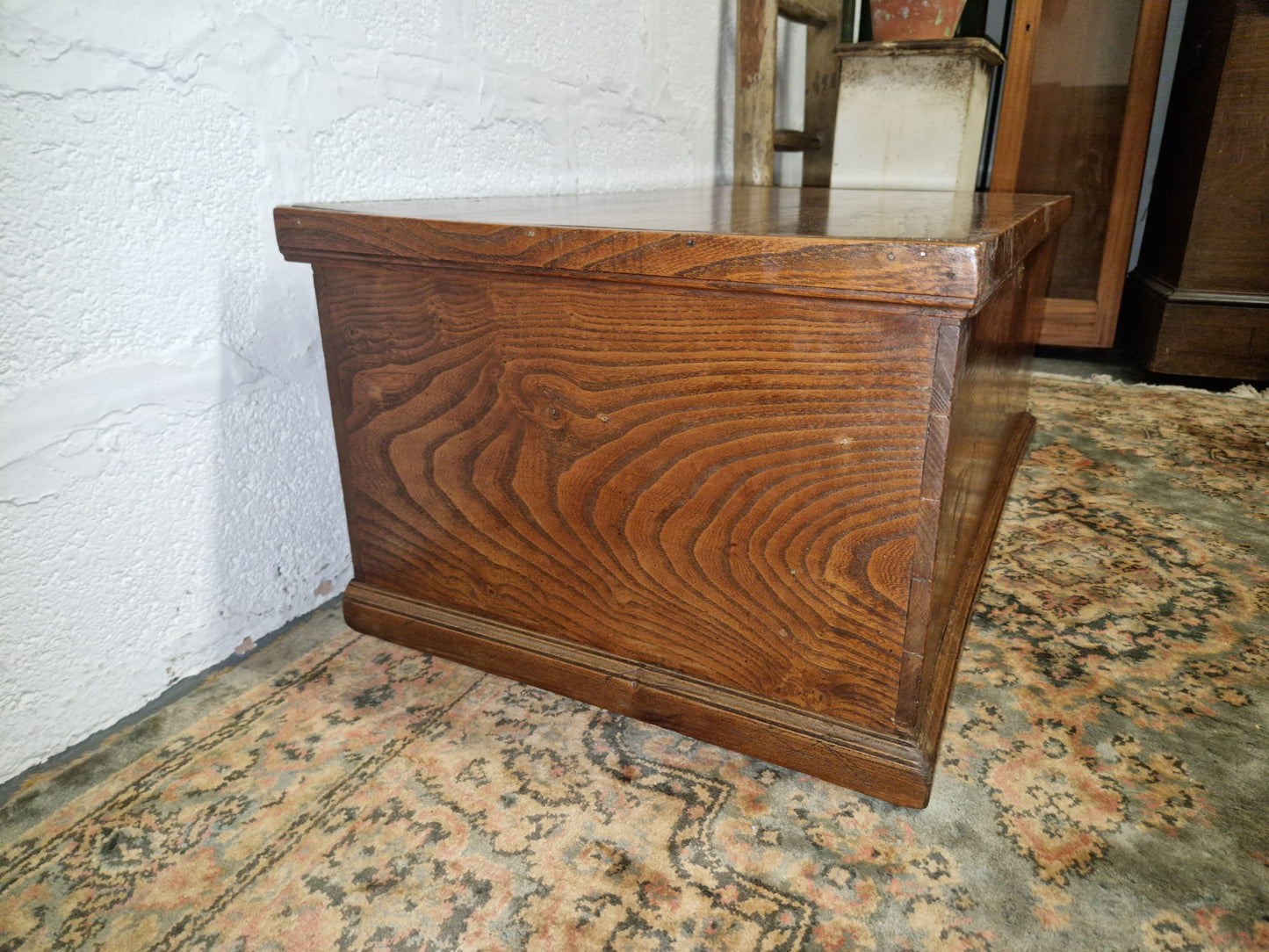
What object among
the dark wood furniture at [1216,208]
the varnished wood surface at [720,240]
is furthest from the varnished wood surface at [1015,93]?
the varnished wood surface at [720,240]

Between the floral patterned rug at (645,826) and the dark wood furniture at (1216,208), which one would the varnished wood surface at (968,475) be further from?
the dark wood furniture at (1216,208)

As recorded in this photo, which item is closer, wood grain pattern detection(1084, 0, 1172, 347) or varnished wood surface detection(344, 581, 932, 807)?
varnished wood surface detection(344, 581, 932, 807)

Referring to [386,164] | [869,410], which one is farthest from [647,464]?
[386,164]

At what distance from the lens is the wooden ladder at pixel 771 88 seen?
2.07 meters

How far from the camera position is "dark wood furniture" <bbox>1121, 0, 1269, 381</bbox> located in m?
2.00

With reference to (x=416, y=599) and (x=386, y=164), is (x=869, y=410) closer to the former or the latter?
(x=416, y=599)

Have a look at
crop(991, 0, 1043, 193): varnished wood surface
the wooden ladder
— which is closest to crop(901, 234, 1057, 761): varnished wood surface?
the wooden ladder

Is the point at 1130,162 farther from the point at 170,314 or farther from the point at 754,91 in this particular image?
the point at 170,314

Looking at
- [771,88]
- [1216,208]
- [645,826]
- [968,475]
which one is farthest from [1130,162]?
[645,826]

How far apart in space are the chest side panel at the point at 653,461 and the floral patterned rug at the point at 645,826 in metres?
0.12

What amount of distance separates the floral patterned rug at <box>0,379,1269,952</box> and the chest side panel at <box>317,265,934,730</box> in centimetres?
12

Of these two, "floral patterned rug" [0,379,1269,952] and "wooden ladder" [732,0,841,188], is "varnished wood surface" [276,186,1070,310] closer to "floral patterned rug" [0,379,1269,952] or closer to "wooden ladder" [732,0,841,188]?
"floral patterned rug" [0,379,1269,952]

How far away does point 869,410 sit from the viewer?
0.71 m

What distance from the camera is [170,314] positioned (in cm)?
90
